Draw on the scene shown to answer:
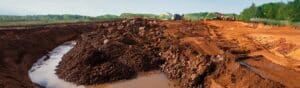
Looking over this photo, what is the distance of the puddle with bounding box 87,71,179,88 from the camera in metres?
23.5

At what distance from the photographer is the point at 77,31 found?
54.4m

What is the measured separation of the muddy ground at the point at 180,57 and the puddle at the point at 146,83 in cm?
40

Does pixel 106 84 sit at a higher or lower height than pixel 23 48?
lower

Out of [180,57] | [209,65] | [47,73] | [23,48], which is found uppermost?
[209,65]

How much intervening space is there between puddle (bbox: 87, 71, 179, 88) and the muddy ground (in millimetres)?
402

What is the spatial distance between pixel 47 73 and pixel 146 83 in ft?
23.2

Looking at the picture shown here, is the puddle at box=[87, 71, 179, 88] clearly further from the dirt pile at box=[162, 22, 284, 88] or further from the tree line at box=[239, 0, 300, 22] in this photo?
the tree line at box=[239, 0, 300, 22]

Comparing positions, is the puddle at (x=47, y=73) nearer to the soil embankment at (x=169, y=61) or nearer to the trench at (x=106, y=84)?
the trench at (x=106, y=84)

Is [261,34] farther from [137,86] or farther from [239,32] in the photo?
[137,86]

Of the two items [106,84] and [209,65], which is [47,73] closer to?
[106,84]

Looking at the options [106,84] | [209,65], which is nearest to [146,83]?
[106,84]

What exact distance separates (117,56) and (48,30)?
21707 millimetres

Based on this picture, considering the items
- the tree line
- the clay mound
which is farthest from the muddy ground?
the tree line

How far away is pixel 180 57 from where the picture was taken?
26.2 meters
